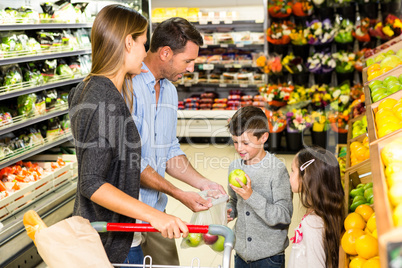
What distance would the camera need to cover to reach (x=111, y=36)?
1.64 metres

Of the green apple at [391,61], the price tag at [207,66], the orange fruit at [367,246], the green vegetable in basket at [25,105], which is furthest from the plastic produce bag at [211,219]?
the price tag at [207,66]

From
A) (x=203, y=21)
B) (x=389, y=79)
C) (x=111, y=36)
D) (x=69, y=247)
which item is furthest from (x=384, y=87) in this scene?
(x=203, y=21)

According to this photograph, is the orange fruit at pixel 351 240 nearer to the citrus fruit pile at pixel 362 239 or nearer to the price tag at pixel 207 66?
the citrus fruit pile at pixel 362 239

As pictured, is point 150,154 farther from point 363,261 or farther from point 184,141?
point 184,141

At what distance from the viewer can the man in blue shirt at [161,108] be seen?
2201 millimetres

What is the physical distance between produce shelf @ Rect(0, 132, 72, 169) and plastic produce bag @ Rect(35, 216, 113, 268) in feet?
7.21

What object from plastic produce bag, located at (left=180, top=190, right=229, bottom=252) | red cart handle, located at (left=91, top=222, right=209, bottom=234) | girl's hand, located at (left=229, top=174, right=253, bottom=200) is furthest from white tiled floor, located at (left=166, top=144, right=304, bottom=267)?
red cart handle, located at (left=91, top=222, right=209, bottom=234)

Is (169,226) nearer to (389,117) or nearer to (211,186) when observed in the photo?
(211,186)

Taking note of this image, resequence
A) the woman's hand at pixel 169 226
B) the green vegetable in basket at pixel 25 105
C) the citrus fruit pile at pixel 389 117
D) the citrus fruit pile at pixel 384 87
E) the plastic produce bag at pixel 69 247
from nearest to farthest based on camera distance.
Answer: the plastic produce bag at pixel 69 247 < the woman's hand at pixel 169 226 < the citrus fruit pile at pixel 389 117 < the citrus fruit pile at pixel 384 87 < the green vegetable in basket at pixel 25 105

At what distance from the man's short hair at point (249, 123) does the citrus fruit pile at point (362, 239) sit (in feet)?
2.06

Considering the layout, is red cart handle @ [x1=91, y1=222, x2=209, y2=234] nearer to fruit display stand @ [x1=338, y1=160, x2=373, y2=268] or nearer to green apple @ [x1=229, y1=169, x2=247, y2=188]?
green apple @ [x1=229, y1=169, x2=247, y2=188]

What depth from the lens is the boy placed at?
6.88ft

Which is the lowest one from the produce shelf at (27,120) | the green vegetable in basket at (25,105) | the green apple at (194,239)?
the green apple at (194,239)

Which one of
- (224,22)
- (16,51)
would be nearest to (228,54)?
(224,22)
